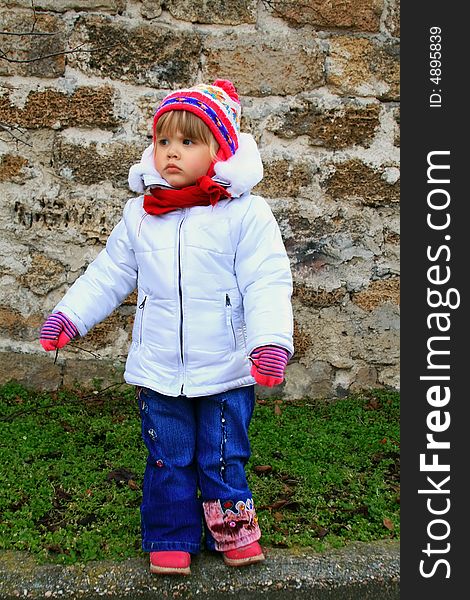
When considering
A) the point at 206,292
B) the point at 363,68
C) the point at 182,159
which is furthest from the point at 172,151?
the point at 363,68

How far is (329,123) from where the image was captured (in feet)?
12.1

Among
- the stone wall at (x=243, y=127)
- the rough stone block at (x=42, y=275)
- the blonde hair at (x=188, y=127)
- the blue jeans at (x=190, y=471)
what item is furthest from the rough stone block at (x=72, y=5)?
the blue jeans at (x=190, y=471)

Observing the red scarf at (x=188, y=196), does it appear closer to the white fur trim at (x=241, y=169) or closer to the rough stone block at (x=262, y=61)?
the white fur trim at (x=241, y=169)

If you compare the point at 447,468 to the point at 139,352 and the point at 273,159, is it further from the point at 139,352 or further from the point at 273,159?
the point at 273,159

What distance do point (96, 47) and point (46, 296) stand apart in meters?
1.23

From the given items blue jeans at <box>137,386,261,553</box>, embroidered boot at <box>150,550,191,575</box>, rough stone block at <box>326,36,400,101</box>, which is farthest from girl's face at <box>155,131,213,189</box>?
rough stone block at <box>326,36,400,101</box>

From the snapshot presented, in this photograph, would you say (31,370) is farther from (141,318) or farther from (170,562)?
(170,562)

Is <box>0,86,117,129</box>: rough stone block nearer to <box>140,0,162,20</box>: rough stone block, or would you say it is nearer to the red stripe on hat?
<box>140,0,162,20</box>: rough stone block

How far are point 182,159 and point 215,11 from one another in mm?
1607

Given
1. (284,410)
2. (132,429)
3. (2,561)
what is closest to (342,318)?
(284,410)

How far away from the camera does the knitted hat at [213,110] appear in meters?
2.29

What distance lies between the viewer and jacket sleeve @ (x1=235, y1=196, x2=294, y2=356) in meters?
2.17

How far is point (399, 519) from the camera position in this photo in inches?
106

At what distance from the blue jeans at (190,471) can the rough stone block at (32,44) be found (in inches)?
75.9
